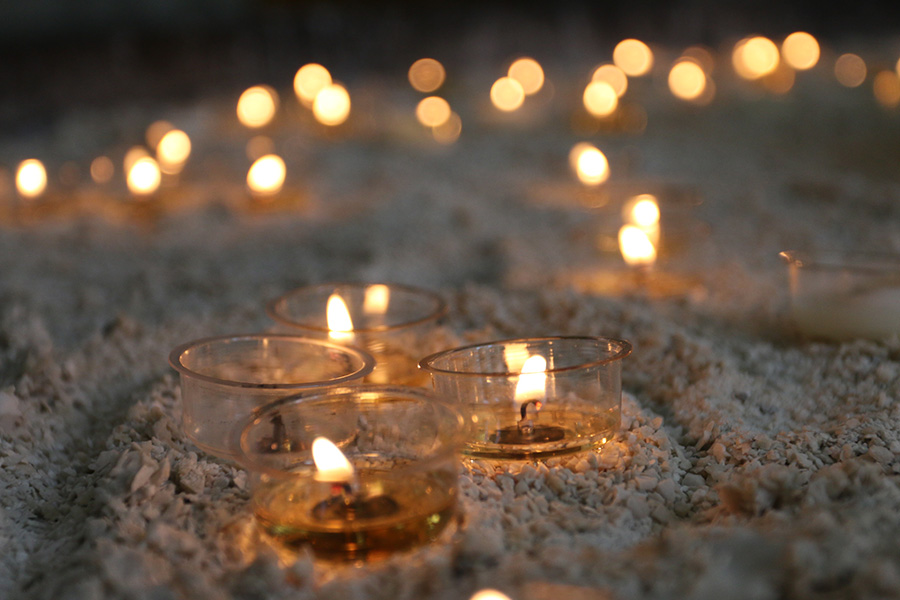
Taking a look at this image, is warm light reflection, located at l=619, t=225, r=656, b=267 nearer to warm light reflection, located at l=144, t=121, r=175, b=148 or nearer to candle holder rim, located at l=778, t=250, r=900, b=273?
candle holder rim, located at l=778, t=250, r=900, b=273

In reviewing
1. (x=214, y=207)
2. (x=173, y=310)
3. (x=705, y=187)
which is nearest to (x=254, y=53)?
(x=214, y=207)

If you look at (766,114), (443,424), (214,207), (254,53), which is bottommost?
(443,424)

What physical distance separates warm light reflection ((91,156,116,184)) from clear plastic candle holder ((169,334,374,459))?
5.15 feet

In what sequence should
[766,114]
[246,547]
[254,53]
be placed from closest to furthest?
[246,547], [766,114], [254,53]

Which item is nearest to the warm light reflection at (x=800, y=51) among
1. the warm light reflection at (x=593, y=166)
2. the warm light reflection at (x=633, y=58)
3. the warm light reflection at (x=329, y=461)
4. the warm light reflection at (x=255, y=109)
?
the warm light reflection at (x=633, y=58)

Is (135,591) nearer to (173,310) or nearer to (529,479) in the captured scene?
(529,479)

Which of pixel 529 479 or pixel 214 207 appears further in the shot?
pixel 214 207

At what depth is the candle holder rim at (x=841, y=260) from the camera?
4.66ft

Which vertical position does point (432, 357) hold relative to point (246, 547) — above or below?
above

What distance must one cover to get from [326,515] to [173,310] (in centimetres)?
91

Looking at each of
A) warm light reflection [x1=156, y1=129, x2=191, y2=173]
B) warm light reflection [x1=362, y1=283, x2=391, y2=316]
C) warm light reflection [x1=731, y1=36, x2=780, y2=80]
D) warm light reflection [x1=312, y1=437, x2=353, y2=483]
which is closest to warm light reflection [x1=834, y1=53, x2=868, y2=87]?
warm light reflection [x1=731, y1=36, x2=780, y2=80]

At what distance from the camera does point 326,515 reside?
0.89 metres

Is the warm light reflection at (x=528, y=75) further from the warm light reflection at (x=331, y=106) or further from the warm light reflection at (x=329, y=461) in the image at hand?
the warm light reflection at (x=329, y=461)

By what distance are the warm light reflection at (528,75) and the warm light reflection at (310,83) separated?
2.78 feet
